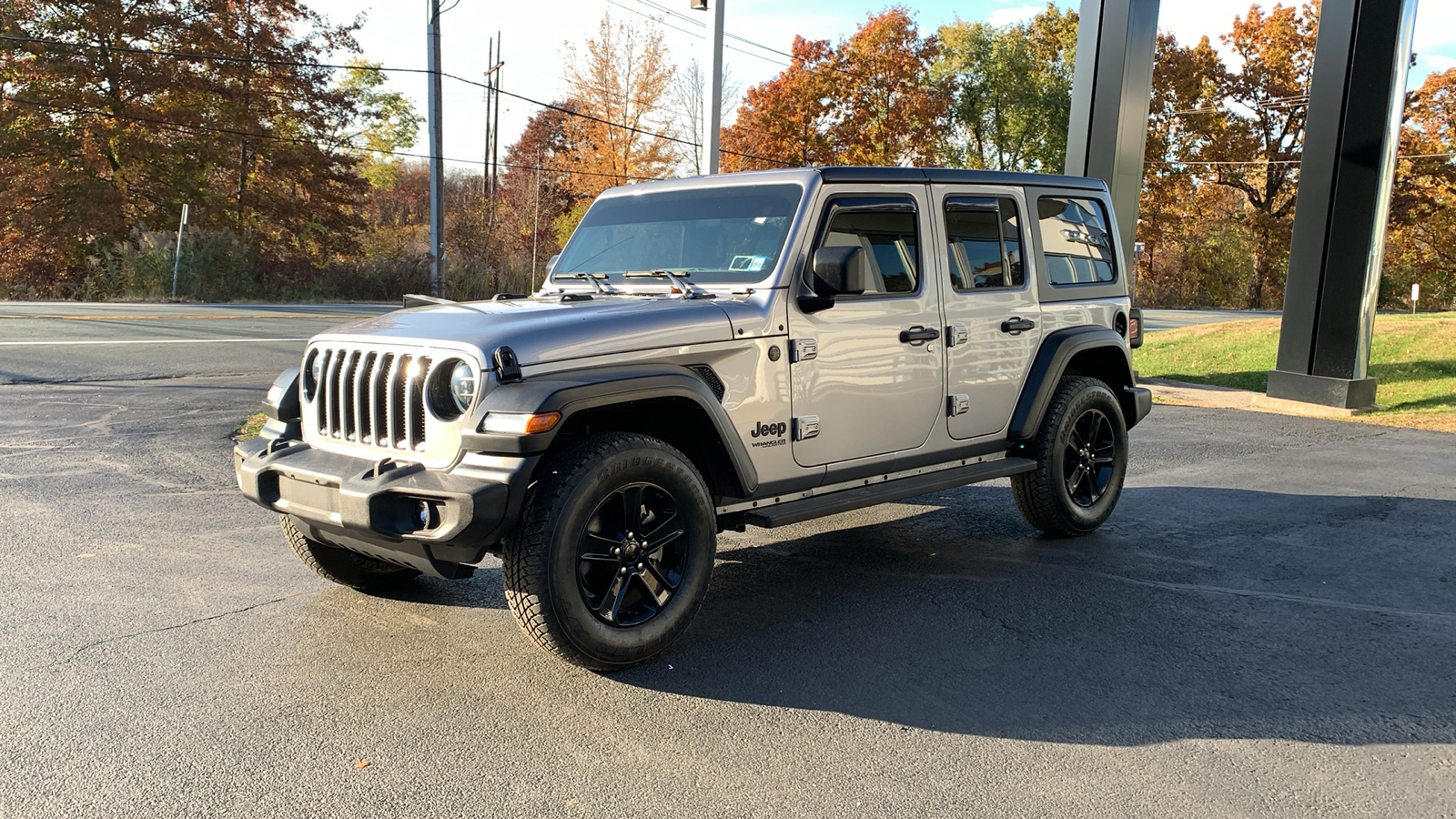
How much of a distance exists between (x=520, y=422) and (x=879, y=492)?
195 cm

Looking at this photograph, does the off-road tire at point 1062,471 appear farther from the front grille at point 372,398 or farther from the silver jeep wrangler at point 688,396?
the front grille at point 372,398

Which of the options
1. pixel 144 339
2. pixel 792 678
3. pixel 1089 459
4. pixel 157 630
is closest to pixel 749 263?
pixel 792 678

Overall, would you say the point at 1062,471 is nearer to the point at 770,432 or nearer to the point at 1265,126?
the point at 770,432

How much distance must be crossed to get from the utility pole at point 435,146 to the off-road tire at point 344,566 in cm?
2516

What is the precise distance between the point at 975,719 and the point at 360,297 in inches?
1154

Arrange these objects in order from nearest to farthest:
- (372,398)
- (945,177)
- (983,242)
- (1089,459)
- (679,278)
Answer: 1. (372,398)
2. (679,278)
3. (945,177)
4. (983,242)
5. (1089,459)

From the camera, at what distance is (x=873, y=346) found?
16.4 ft

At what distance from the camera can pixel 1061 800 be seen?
312 centimetres

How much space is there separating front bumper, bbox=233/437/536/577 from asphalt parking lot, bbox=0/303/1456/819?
52 cm

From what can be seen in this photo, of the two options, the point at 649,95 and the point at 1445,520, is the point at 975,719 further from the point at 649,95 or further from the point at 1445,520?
the point at 649,95

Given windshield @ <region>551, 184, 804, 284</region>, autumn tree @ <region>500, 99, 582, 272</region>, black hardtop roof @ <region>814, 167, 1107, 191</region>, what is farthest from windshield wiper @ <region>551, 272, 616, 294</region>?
autumn tree @ <region>500, 99, 582, 272</region>

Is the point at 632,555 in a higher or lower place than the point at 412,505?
lower

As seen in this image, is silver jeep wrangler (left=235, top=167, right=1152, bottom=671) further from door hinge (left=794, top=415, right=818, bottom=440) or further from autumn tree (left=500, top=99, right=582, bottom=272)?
autumn tree (left=500, top=99, right=582, bottom=272)

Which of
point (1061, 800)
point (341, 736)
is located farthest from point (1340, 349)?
point (341, 736)
